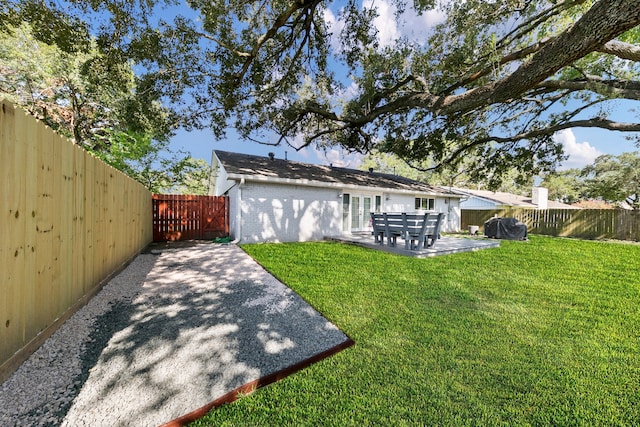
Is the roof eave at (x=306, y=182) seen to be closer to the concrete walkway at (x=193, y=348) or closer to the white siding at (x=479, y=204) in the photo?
the concrete walkway at (x=193, y=348)

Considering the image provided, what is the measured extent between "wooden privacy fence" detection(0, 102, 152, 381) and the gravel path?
24 centimetres

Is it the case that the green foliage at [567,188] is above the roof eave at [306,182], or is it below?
above

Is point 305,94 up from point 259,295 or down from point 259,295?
up

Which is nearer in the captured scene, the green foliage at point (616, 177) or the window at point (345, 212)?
the window at point (345, 212)

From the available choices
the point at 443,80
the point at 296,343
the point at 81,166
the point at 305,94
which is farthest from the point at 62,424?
the point at 305,94

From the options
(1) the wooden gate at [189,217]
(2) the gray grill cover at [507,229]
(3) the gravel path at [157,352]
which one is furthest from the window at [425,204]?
(3) the gravel path at [157,352]

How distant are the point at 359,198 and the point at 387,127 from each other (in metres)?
3.38

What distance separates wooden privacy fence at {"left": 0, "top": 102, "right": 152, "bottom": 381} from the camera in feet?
6.18

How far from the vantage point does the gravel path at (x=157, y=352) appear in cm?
173

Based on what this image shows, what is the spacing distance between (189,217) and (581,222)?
20.7 meters

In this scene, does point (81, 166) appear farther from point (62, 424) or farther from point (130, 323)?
point (62, 424)

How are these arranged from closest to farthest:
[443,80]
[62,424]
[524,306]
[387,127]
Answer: [62,424]
[524,306]
[443,80]
[387,127]

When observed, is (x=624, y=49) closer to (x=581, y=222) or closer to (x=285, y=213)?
(x=285, y=213)

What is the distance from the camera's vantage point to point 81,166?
10.2ft
